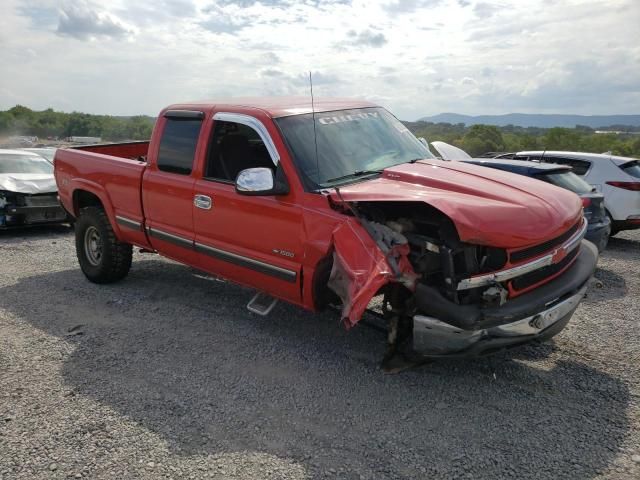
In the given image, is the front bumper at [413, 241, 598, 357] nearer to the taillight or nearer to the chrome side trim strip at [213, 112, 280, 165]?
the chrome side trim strip at [213, 112, 280, 165]

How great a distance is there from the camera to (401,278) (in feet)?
11.6

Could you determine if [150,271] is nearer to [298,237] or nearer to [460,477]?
[298,237]

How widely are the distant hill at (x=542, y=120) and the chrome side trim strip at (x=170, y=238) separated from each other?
17.8 metres

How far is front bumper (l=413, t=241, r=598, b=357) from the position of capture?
3424 mm

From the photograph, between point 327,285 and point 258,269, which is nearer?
point 327,285

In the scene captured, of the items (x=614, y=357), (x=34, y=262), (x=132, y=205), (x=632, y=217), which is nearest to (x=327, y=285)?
(x=614, y=357)

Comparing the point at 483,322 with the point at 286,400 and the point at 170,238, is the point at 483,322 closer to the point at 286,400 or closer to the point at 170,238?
the point at 286,400

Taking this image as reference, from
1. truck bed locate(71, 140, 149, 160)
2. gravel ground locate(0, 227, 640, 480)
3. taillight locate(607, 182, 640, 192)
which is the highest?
truck bed locate(71, 140, 149, 160)

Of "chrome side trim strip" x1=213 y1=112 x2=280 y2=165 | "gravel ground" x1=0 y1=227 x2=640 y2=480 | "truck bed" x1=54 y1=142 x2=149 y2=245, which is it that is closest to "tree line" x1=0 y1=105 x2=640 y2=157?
"truck bed" x1=54 y1=142 x2=149 y2=245


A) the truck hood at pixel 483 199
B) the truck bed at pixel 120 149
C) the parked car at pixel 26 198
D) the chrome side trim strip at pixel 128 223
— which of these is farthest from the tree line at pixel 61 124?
the truck hood at pixel 483 199

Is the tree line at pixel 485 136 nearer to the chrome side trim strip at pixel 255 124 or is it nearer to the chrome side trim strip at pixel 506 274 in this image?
the chrome side trim strip at pixel 255 124

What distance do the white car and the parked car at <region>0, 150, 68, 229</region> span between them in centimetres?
909

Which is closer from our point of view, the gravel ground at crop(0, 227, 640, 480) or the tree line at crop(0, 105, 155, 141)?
the gravel ground at crop(0, 227, 640, 480)

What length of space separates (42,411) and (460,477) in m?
2.74
